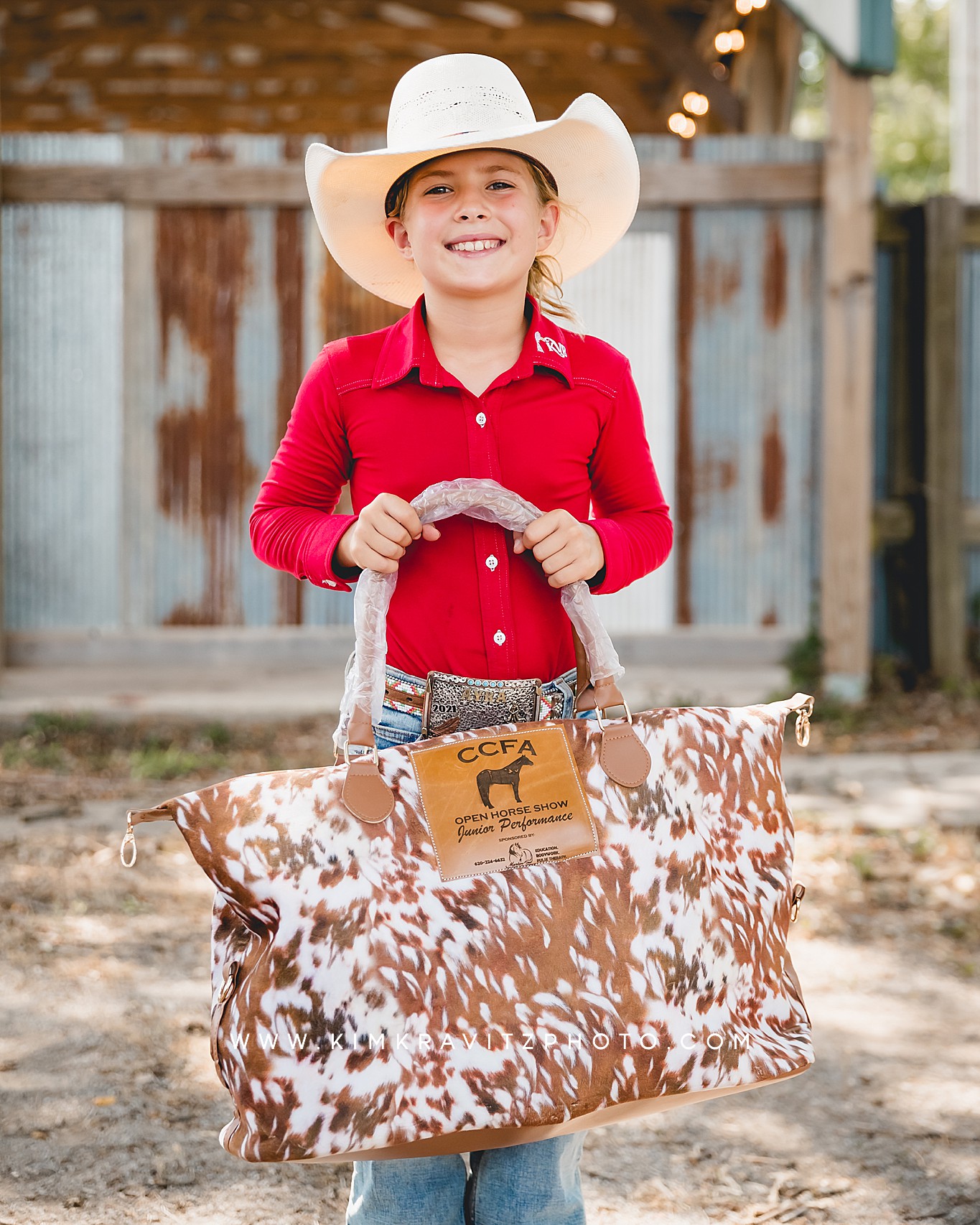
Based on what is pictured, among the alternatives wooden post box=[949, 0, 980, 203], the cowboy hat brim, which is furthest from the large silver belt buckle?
wooden post box=[949, 0, 980, 203]

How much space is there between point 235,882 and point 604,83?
840 cm

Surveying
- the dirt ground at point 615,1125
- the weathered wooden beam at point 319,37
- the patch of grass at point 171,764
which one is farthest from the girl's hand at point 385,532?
the weathered wooden beam at point 319,37

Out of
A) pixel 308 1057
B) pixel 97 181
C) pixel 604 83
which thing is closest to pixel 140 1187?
pixel 308 1057

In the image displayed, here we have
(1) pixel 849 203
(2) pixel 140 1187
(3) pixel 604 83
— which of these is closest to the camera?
(2) pixel 140 1187

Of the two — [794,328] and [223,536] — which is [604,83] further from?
[223,536]

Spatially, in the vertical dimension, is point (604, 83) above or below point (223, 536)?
above

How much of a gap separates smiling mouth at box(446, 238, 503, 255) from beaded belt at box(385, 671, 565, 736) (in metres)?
0.61

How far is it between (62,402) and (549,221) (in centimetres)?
457

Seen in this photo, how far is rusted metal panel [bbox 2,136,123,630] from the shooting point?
586 cm

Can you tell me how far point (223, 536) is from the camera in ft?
19.5

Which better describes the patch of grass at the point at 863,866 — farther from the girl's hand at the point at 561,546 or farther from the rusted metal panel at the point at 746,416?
the girl's hand at the point at 561,546

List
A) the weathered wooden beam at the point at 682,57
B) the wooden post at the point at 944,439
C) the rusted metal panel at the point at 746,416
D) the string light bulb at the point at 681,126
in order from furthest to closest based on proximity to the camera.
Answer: the string light bulb at the point at 681,126 < the weathered wooden beam at the point at 682,57 < the wooden post at the point at 944,439 < the rusted metal panel at the point at 746,416

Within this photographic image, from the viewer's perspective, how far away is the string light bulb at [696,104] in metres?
7.46

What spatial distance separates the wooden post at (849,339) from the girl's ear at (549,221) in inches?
160
